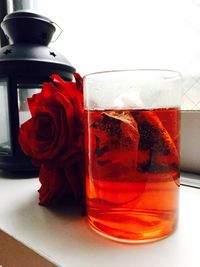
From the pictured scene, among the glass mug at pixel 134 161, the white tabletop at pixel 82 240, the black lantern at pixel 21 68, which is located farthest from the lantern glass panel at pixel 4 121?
the glass mug at pixel 134 161

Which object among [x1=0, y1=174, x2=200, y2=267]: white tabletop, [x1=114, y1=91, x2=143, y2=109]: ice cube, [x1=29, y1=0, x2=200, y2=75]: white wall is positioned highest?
[x1=29, y1=0, x2=200, y2=75]: white wall

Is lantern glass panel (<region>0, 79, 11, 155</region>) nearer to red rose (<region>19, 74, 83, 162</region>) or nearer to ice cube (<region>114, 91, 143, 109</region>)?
red rose (<region>19, 74, 83, 162</region>)

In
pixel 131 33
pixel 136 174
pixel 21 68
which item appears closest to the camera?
pixel 136 174

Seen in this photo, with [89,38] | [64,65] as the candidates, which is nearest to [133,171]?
[64,65]

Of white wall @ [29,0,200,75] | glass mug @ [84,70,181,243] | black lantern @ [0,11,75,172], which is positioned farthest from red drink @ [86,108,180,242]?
white wall @ [29,0,200,75]

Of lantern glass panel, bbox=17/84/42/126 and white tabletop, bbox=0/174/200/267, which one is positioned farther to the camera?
lantern glass panel, bbox=17/84/42/126

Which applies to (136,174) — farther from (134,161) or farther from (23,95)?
(23,95)

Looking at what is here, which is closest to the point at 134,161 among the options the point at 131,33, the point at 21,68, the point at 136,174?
the point at 136,174

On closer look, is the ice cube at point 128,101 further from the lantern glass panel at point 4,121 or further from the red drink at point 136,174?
the lantern glass panel at point 4,121
